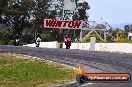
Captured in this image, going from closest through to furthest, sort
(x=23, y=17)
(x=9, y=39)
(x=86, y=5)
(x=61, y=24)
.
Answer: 1. (x=61, y=24)
2. (x=9, y=39)
3. (x=23, y=17)
4. (x=86, y=5)

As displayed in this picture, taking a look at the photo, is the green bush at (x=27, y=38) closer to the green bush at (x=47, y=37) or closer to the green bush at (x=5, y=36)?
the green bush at (x=47, y=37)

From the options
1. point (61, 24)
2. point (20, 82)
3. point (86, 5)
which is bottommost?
point (20, 82)

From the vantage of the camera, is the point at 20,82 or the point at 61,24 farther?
the point at 61,24

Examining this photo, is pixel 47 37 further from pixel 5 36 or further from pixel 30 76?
pixel 30 76

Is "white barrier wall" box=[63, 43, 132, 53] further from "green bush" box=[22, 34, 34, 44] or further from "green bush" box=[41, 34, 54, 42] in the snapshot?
"green bush" box=[22, 34, 34, 44]

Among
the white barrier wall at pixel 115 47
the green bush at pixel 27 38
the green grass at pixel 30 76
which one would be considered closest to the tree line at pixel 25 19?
the green bush at pixel 27 38

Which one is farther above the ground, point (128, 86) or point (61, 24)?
point (61, 24)

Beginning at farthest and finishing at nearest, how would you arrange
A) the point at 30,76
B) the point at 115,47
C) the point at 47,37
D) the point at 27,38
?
the point at 47,37, the point at 27,38, the point at 115,47, the point at 30,76

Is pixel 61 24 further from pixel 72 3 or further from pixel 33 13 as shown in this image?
pixel 33 13

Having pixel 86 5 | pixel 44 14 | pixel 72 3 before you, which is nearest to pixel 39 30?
pixel 44 14

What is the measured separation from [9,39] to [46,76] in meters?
72.5

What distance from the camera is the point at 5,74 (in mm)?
16484

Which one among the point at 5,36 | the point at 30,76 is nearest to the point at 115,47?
the point at 30,76

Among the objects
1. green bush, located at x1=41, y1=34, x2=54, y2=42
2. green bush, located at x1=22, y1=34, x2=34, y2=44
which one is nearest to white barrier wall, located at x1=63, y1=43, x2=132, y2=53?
green bush, located at x1=41, y1=34, x2=54, y2=42
